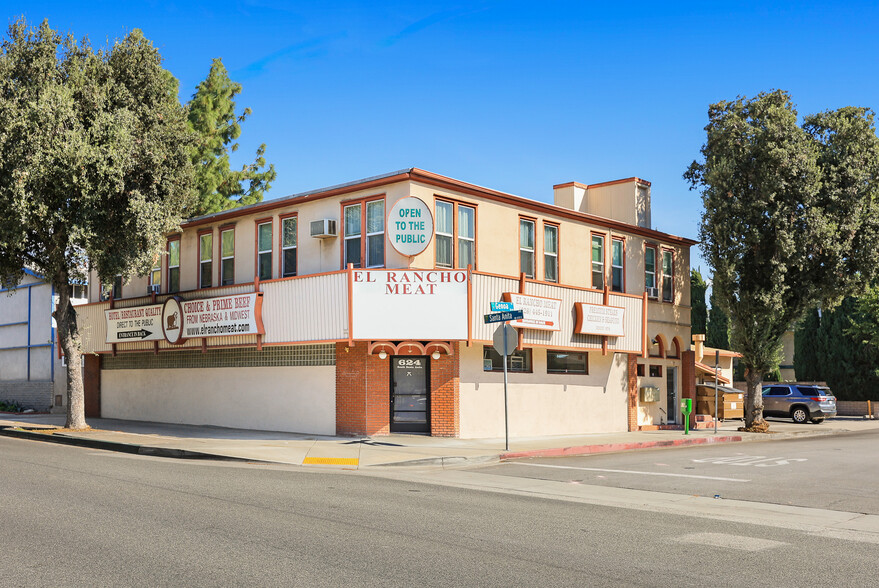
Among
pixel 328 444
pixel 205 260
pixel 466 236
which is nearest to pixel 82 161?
pixel 205 260

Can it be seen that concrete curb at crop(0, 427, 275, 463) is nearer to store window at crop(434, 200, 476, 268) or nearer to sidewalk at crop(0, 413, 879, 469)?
sidewalk at crop(0, 413, 879, 469)

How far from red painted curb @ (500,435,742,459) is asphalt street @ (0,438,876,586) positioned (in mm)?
6255

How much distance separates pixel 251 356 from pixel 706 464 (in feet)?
44.2

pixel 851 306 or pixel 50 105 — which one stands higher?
pixel 50 105

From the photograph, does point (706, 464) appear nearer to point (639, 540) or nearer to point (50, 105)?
point (639, 540)

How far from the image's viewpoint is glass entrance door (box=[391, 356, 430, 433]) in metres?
21.8

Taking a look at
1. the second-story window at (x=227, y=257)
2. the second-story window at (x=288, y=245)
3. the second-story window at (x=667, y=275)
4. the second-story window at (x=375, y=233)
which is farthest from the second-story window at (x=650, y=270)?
the second-story window at (x=227, y=257)

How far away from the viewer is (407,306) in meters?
20.4

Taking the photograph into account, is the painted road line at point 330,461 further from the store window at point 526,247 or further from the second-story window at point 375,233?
the store window at point 526,247

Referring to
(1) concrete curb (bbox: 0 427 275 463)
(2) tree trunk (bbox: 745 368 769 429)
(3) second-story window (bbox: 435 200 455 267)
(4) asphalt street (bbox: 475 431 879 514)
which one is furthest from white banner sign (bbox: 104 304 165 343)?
(2) tree trunk (bbox: 745 368 769 429)

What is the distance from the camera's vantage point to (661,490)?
13.3 meters

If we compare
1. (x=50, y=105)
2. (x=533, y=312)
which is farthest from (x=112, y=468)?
(x=533, y=312)

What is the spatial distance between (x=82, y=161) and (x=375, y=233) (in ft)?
24.5

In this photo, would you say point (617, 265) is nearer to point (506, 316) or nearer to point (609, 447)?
point (609, 447)
